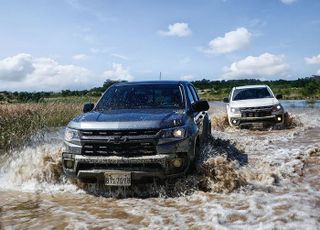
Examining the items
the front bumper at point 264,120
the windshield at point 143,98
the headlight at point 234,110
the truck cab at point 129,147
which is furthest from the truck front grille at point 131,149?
the headlight at point 234,110

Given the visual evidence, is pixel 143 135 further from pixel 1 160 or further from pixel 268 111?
pixel 268 111

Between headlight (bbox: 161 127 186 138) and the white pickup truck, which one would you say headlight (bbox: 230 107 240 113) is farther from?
headlight (bbox: 161 127 186 138)

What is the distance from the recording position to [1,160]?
33.6 ft

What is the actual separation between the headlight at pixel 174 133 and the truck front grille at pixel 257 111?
9.86 meters

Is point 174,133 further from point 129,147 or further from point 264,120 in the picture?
point 264,120

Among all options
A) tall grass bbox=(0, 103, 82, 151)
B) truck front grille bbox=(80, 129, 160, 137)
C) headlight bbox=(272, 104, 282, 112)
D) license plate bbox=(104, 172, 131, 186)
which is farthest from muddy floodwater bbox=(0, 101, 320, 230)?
headlight bbox=(272, 104, 282, 112)

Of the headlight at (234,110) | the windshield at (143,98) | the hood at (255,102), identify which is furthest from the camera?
the headlight at (234,110)

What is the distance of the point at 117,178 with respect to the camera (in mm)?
6156

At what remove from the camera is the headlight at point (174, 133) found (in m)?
6.20


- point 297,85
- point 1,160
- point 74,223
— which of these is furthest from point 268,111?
point 297,85

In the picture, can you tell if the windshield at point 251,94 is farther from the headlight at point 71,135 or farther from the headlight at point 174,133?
the headlight at point 71,135

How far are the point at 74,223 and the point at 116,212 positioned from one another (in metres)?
0.64

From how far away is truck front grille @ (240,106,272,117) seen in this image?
15.7 metres

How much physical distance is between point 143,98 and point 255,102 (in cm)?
922
